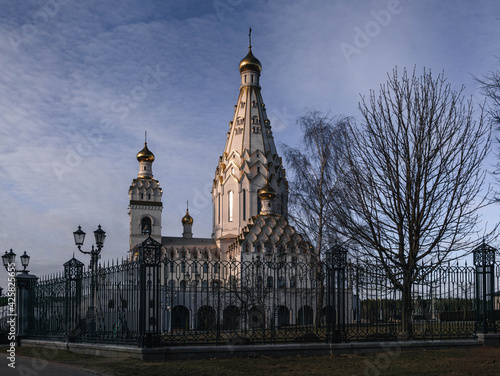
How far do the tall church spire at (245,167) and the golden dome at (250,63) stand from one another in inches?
23.1

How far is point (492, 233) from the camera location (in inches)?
A: 587

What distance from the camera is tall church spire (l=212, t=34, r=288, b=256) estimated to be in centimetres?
5953

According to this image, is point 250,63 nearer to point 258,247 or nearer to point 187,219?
point 187,219

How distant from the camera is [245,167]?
59562 mm

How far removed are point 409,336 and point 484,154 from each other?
17.6ft

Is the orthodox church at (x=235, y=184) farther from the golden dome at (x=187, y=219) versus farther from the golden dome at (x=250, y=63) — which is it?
the golden dome at (x=187, y=219)

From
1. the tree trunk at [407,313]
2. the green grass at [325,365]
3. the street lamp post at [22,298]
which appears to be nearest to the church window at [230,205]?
the street lamp post at [22,298]

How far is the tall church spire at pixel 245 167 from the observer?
59.5 m

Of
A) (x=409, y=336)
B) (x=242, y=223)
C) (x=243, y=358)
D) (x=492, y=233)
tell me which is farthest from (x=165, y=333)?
(x=242, y=223)

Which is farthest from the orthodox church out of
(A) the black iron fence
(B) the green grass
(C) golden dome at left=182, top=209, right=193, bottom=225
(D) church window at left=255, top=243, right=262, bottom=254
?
(B) the green grass

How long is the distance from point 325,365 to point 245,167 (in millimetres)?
49543

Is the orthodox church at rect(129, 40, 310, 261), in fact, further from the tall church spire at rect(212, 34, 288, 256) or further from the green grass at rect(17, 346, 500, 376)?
the green grass at rect(17, 346, 500, 376)

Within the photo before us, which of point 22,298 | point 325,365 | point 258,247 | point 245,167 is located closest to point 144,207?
point 245,167

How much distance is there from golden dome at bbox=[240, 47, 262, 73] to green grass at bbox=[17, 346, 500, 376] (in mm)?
54783
